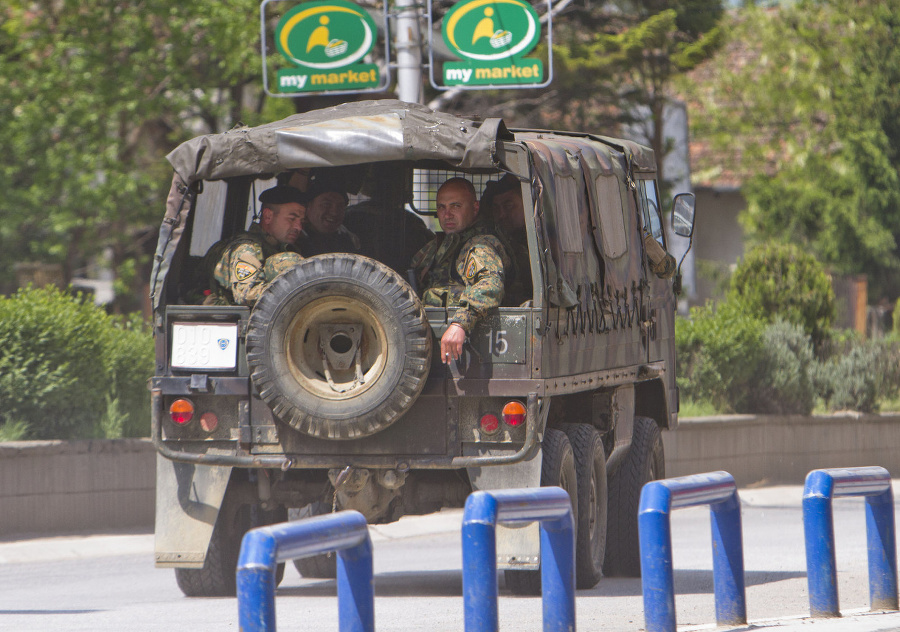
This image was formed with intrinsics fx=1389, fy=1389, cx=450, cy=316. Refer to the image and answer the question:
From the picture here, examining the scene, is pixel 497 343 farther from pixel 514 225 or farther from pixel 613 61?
pixel 613 61

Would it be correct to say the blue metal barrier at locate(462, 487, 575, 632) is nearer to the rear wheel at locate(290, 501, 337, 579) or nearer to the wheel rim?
the wheel rim

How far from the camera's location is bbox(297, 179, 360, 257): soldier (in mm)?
8703

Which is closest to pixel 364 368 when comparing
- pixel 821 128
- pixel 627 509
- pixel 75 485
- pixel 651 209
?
pixel 627 509

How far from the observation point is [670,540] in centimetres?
595

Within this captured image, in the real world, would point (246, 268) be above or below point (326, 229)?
below

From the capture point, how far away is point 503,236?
8008 millimetres

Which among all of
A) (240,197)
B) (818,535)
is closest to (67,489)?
(240,197)

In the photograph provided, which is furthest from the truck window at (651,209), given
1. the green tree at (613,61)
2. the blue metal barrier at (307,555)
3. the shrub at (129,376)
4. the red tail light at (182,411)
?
the green tree at (613,61)

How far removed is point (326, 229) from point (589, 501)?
2347mm

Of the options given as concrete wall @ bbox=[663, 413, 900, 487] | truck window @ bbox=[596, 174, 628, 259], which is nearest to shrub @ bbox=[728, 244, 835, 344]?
concrete wall @ bbox=[663, 413, 900, 487]

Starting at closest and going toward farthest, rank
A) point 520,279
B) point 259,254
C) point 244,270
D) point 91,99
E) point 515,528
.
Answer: point 515,528
point 244,270
point 259,254
point 520,279
point 91,99

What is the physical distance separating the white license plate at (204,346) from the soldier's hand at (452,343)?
1216 millimetres

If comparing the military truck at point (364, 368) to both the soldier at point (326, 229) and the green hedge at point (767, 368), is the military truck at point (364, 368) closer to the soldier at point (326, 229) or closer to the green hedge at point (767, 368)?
the soldier at point (326, 229)

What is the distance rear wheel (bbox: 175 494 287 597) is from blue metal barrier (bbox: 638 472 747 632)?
9.72 feet
